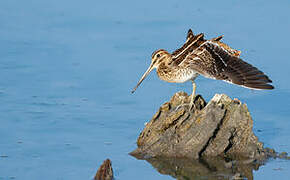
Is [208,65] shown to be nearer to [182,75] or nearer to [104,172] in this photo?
[182,75]

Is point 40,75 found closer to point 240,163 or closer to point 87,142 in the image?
point 87,142

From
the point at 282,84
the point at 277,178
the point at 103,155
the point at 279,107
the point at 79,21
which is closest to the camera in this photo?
the point at 277,178

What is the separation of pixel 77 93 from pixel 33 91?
0.78 m

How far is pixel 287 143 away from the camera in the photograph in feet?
32.3

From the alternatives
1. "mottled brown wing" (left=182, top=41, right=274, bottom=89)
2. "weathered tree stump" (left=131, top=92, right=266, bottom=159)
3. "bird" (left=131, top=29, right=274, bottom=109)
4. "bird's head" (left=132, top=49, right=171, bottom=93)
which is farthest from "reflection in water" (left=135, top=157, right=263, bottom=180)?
"bird's head" (left=132, top=49, right=171, bottom=93)

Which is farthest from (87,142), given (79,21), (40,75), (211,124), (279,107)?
(79,21)

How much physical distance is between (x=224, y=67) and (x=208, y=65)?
24 centimetres

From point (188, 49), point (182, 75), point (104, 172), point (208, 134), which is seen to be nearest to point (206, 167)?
point (208, 134)

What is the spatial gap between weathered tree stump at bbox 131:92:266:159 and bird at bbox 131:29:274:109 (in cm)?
30

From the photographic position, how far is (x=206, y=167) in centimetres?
891

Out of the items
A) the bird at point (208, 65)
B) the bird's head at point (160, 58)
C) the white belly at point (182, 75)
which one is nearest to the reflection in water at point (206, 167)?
the bird at point (208, 65)

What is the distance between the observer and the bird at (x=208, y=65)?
29.5 feet

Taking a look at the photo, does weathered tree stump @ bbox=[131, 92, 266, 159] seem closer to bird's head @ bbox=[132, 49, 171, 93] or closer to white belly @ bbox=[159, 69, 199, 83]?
white belly @ bbox=[159, 69, 199, 83]

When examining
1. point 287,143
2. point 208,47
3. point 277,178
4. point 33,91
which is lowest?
point 277,178
